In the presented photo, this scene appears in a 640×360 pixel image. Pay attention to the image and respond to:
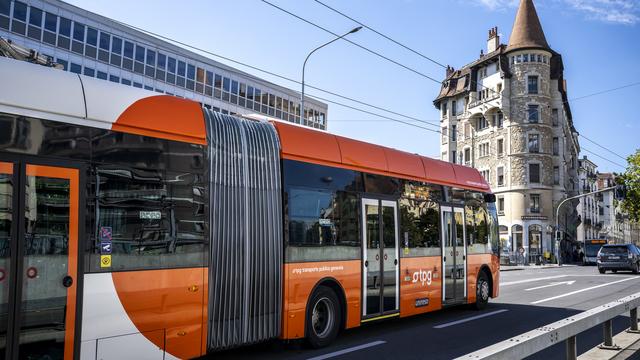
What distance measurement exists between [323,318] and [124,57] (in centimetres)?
3355

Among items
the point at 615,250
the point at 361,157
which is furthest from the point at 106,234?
the point at 615,250

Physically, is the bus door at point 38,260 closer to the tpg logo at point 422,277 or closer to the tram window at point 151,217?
the tram window at point 151,217

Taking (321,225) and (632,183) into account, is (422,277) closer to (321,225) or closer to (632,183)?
(321,225)

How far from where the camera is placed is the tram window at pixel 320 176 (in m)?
8.21

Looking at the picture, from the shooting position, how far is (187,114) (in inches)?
274

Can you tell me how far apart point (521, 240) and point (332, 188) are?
5208 centimetres

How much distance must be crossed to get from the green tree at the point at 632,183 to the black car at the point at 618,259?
3205 centimetres

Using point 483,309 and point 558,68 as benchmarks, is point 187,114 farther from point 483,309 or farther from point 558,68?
point 558,68

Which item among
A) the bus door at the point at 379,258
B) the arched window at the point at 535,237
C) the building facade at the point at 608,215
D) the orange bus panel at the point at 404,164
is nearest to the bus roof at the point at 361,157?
the orange bus panel at the point at 404,164

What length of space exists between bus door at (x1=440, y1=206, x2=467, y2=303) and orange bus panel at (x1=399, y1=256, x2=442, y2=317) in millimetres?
325

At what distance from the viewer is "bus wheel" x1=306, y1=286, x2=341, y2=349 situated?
8.29m

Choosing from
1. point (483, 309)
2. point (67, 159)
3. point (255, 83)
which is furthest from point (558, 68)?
point (67, 159)

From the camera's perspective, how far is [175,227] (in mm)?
6543

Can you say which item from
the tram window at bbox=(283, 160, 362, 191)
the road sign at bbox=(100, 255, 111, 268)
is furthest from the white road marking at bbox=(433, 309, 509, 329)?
the road sign at bbox=(100, 255, 111, 268)
